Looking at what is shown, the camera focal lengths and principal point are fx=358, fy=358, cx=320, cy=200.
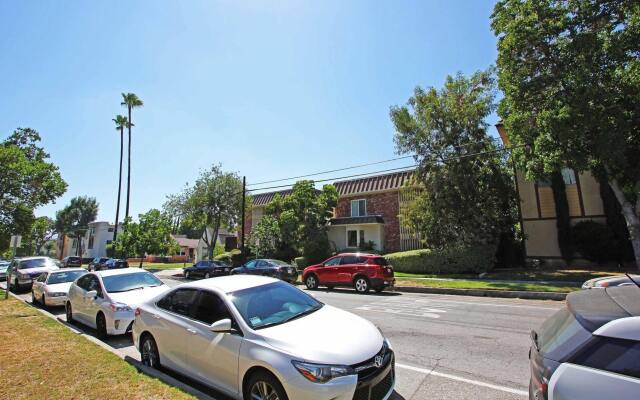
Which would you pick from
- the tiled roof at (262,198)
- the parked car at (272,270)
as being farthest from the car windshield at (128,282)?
the tiled roof at (262,198)

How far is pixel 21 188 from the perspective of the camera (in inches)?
886

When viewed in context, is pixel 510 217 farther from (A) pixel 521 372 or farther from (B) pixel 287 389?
(B) pixel 287 389

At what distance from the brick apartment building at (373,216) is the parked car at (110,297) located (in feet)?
70.5

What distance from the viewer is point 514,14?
57.8ft

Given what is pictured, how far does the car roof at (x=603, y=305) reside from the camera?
8.07ft

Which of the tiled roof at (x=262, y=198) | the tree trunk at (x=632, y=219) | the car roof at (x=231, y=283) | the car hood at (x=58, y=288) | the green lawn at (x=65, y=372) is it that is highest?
the tiled roof at (x=262, y=198)

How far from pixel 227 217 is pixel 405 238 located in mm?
18046

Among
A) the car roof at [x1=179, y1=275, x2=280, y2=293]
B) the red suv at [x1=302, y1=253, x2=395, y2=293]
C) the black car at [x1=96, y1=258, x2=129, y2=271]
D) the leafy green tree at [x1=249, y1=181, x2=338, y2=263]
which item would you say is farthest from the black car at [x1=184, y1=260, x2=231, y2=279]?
the car roof at [x1=179, y1=275, x2=280, y2=293]

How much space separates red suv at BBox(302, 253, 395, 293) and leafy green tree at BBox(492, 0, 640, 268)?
8.65 m

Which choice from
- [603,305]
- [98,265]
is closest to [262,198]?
[98,265]

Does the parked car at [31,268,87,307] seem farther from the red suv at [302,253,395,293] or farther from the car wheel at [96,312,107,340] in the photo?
the red suv at [302,253,395,293]

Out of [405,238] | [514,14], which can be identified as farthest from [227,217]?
[514,14]

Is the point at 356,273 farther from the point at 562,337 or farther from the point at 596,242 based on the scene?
the point at 596,242

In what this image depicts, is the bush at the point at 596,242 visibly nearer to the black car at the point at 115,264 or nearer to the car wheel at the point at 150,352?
the car wheel at the point at 150,352
